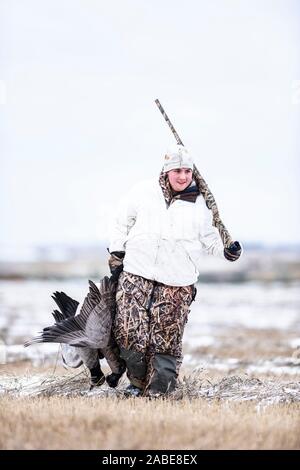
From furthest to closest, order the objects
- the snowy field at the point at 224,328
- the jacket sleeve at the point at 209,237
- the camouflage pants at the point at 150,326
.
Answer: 1. the snowy field at the point at 224,328
2. the jacket sleeve at the point at 209,237
3. the camouflage pants at the point at 150,326

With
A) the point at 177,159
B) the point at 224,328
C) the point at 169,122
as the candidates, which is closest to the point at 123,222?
the point at 177,159

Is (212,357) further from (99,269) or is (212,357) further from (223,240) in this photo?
(99,269)

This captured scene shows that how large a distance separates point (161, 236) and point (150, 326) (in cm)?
80

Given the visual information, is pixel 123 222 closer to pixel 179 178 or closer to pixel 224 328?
pixel 179 178

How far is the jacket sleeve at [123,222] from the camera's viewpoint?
26.5 feet

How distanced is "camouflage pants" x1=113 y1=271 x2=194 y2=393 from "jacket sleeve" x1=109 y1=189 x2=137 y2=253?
29cm

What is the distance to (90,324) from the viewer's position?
26.3ft

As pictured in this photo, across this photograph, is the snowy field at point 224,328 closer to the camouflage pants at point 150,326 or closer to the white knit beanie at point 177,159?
the camouflage pants at point 150,326

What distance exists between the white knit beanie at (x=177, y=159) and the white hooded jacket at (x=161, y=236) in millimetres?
244

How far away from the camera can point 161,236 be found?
313 inches

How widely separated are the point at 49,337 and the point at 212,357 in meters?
7.65

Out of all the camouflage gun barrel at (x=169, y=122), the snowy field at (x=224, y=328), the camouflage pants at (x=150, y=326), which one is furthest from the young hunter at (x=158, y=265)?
the snowy field at (x=224, y=328)

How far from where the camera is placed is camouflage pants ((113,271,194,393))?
7930 mm
